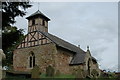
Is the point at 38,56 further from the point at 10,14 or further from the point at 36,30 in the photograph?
the point at 10,14

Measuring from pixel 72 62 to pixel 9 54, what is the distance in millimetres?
12354

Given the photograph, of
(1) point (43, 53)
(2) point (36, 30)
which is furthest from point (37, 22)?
(1) point (43, 53)

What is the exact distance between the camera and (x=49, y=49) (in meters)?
27.4

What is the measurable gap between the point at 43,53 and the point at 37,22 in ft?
15.6

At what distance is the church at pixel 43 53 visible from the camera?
27.3 meters

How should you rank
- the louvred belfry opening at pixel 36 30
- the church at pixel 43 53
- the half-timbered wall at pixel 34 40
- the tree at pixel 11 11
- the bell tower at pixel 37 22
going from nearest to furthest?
the tree at pixel 11 11 → the church at pixel 43 53 → the half-timbered wall at pixel 34 40 → the louvred belfry opening at pixel 36 30 → the bell tower at pixel 37 22

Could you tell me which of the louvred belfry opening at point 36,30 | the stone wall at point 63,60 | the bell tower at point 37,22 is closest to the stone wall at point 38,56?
the louvred belfry opening at point 36,30

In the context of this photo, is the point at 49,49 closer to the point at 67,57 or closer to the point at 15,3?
the point at 67,57

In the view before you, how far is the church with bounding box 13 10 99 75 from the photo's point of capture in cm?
2733

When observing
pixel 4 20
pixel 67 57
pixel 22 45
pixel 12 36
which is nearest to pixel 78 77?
pixel 12 36

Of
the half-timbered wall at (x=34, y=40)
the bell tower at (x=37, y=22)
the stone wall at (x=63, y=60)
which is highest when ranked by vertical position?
the bell tower at (x=37, y=22)

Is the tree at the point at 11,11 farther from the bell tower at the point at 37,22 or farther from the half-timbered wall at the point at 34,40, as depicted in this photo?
A: the bell tower at the point at 37,22

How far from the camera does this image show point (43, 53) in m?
28.0

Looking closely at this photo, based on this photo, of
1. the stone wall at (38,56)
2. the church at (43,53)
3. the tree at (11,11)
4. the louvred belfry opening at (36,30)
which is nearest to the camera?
the tree at (11,11)
